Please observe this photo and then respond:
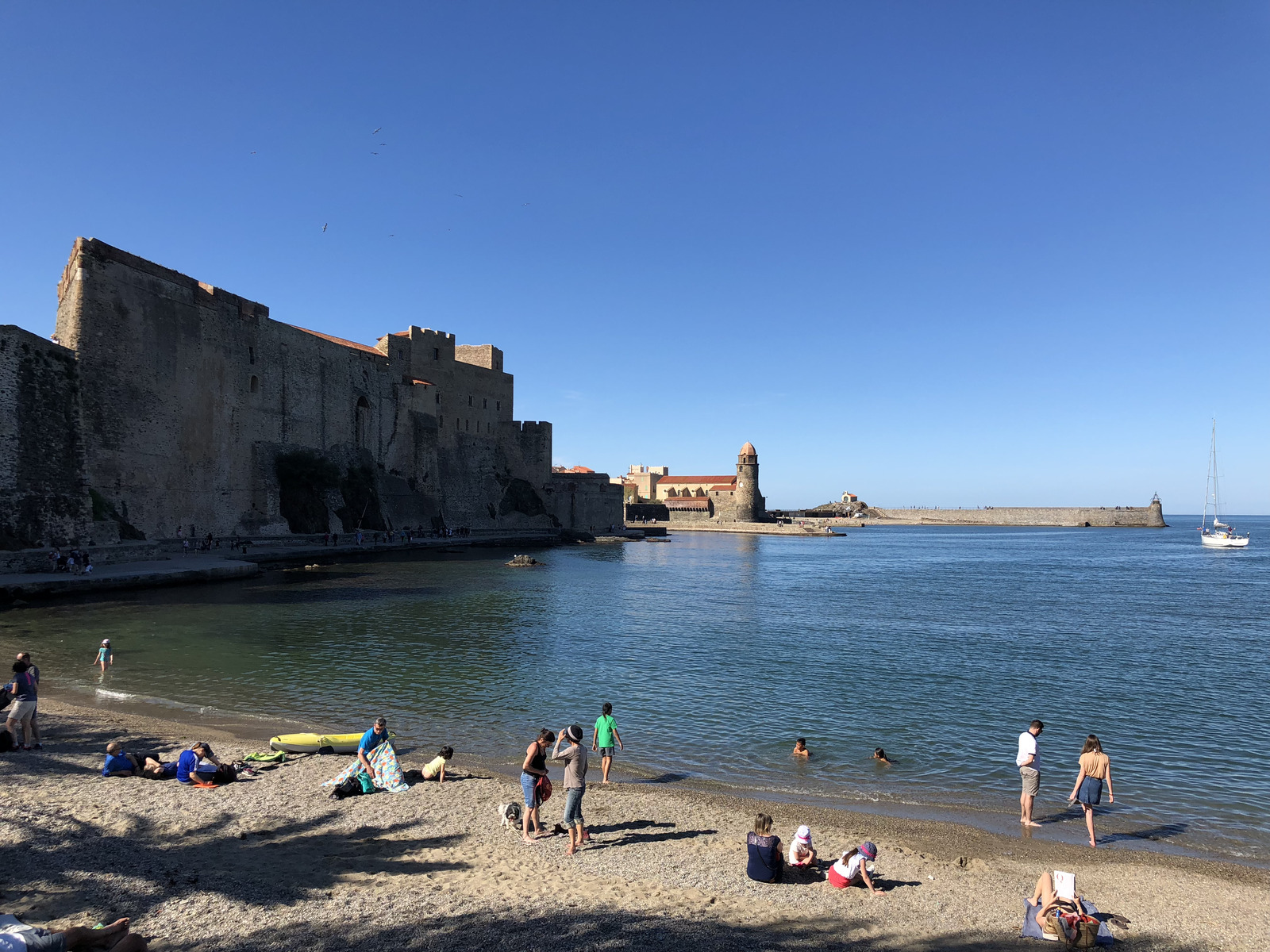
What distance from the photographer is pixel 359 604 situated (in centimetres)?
2150

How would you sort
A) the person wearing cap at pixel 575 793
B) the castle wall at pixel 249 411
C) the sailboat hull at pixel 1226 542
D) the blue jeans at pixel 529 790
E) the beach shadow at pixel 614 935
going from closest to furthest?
1. the beach shadow at pixel 614 935
2. the person wearing cap at pixel 575 793
3. the blue jeans at pixel 529 790
4. the castle wall at pixel 249 411
5. the sailboat hull at pixel 1226 542

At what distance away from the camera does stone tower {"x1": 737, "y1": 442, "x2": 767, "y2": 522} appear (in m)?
90.8

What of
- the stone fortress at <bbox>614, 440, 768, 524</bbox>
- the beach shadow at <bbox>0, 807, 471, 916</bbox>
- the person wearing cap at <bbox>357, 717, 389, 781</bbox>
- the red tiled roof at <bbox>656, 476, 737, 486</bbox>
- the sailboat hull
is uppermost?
the red tiled roof at <bbox>656, 476, 737, 486</bbox>

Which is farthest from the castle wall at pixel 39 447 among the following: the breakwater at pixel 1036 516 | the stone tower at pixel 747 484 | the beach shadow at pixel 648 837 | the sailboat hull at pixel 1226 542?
the breakwater at pixel 1036 516

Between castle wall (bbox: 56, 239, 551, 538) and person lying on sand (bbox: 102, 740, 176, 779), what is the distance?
21439mm

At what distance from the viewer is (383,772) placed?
25.6 ft

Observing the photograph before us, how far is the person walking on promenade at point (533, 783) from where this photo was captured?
6508 millimetres

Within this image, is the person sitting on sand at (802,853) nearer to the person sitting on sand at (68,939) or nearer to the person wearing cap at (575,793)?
the person wearing cap at (575,793)

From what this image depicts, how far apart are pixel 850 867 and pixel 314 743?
20.7 ft

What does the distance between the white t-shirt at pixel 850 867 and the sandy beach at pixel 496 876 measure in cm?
13

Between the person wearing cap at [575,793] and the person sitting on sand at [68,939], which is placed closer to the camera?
→ the person sitting on sand at [68,939]

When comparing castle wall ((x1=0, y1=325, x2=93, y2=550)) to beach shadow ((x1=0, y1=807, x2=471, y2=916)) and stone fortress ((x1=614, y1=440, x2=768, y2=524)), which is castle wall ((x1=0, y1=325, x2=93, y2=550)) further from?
stone fortress ((x1=614, y1=440, x2=768, y2=524))

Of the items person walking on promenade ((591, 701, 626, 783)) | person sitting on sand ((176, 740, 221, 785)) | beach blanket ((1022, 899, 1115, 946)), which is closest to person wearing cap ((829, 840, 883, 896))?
beach blanket ((1022, 899, 1115, 946))

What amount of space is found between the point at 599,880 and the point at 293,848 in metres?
2.52
